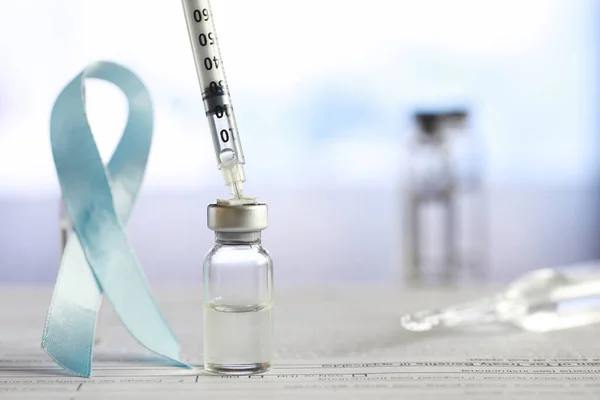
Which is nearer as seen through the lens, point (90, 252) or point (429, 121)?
point (90, 252)

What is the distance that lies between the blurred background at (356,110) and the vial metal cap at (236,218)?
248 centimetres

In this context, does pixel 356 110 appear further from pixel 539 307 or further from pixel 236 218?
pixel 236 218

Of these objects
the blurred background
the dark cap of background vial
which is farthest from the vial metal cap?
the blurred background

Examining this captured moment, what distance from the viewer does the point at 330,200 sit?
13.2 feet

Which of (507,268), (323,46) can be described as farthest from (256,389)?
(323,46)

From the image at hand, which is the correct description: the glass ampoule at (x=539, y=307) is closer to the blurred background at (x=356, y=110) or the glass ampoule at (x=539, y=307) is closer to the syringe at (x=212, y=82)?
the syringe at (x=212, y=82)

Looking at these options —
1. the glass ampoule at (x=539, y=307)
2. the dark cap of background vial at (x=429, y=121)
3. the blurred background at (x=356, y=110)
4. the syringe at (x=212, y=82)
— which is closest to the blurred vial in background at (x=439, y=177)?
the dark cap of background vial at (x=429, y=121)

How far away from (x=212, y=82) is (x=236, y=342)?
0.19 meters

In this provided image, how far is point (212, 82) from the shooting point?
1.83 feet

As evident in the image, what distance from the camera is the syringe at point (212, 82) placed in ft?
1.81

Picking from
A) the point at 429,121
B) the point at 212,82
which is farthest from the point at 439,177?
the point at 212,82

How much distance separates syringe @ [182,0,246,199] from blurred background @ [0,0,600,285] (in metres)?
2.45

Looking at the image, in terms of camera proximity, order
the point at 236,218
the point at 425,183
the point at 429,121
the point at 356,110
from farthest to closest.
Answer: the point at 356,110, the point at 425,183, the point at 429,121, the point at 236,218

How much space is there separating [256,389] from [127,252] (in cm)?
16
